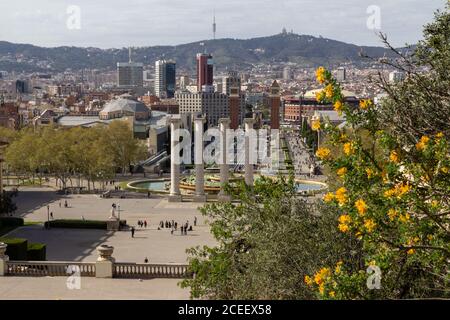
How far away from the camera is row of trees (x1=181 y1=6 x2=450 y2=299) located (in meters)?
10.2

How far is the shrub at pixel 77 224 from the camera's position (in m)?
43.5

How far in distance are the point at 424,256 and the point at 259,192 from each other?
9.08 meters

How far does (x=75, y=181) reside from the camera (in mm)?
76062

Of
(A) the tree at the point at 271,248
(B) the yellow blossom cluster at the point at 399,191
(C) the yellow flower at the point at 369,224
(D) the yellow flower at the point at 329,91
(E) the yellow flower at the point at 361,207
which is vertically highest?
(D) the yellow flower at the point at 329,91

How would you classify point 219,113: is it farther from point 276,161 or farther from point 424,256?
point 424,256

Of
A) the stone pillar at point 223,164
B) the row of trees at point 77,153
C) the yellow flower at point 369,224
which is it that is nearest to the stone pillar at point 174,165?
the stone pillar at point 223,164

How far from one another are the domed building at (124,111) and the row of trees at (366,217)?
10809cm

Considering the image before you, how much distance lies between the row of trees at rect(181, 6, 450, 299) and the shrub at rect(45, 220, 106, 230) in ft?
80.4

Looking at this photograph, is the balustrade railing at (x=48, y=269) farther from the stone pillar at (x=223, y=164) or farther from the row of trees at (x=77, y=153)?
the row of trees at (x=77, y=153)

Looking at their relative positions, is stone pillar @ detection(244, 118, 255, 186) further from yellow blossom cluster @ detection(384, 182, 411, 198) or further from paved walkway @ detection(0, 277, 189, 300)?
yellow blossom cluster @ detection(384, 182, 411, 198)

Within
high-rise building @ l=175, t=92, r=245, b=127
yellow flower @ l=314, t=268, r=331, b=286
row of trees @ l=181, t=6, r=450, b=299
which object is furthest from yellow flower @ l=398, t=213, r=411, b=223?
high-rise building @ l=175, t=92, r=245, b=127

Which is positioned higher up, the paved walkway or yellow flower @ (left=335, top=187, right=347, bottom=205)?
yellow flower @ (left=335, top=187, right=347, bottom=205)

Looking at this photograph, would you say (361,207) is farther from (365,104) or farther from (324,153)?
(365,104)

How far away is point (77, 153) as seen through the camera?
66.9 m
